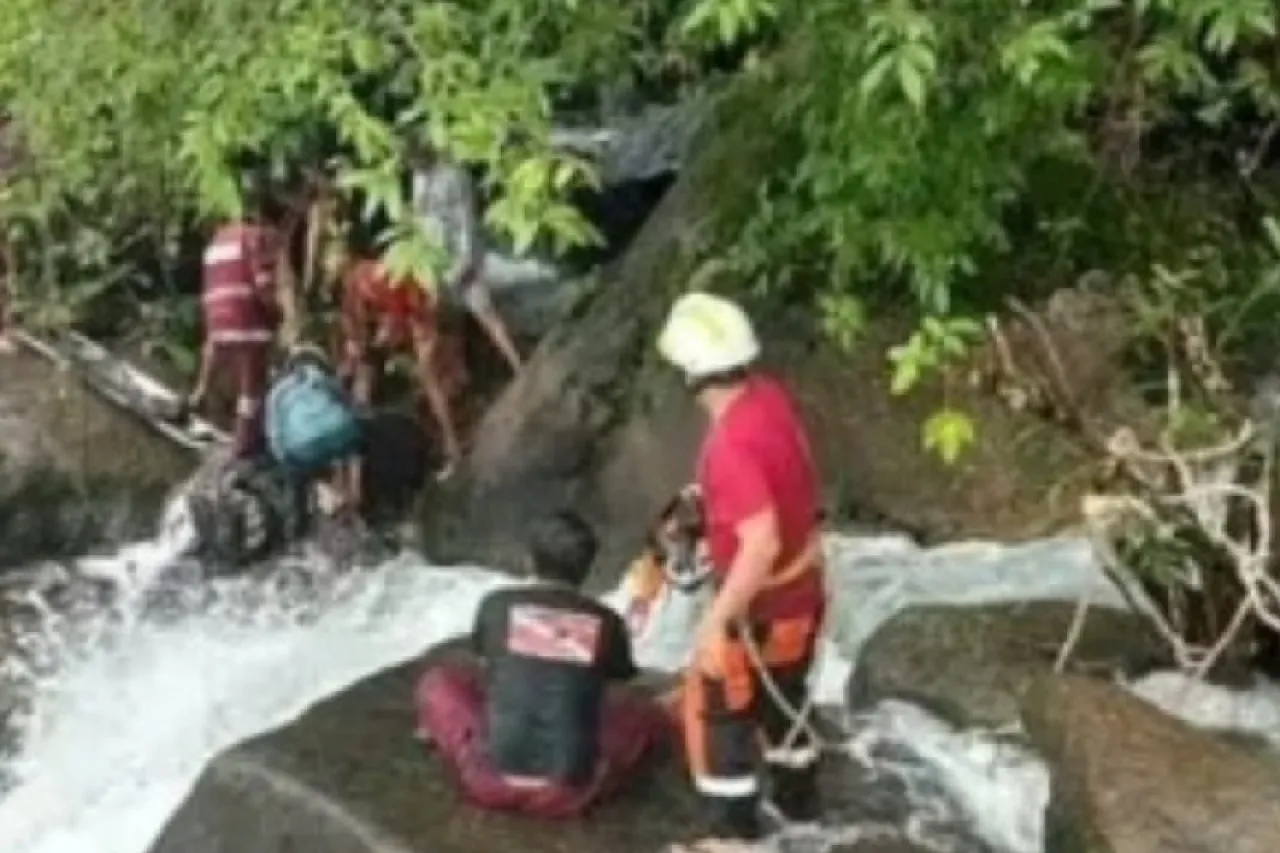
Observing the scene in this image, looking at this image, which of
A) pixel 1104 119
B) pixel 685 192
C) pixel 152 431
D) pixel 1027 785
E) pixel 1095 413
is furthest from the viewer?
pixel 152 431

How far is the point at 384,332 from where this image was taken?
38.4 ft

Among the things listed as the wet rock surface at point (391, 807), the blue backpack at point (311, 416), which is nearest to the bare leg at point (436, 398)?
the blue backpack at point (311, 416)

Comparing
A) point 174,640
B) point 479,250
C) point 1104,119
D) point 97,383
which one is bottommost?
point 174,640

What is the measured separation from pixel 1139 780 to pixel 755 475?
1288mm

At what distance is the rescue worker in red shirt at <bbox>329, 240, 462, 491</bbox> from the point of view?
11484 millimetres

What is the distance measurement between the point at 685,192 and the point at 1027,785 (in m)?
4.00

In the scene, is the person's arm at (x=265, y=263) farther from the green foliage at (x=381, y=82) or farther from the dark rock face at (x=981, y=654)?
the dark rock face at (x=981, y=654)

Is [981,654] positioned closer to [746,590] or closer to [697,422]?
[746,590]

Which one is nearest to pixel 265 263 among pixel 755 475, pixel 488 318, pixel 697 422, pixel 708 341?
pixel 488 318

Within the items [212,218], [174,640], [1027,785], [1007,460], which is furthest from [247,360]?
[1027,785]

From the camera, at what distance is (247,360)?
1166cm

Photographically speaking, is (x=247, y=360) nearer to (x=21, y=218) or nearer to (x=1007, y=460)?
(x=21, y=218)

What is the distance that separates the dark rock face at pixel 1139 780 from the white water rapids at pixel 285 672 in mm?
580

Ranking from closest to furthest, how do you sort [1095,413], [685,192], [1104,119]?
[1095,413] < [1104,119] < [685,192]
